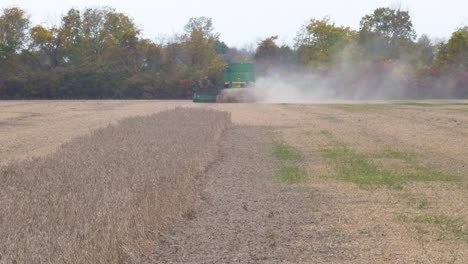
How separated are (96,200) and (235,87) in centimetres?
4909

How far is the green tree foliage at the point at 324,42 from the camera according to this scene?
85.1m

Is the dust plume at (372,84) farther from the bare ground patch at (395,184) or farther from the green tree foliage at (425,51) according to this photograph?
the bare ground patch at (395,184)

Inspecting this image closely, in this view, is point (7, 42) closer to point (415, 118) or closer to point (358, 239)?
point (415, 118)

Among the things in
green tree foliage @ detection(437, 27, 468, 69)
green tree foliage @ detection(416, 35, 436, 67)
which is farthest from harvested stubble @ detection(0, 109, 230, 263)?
green tree foliage @ detection(416, 35, 436, 67)

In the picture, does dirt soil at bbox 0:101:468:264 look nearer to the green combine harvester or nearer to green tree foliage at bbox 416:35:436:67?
the green combine harvester

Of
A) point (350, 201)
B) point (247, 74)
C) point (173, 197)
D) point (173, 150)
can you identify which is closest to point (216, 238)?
point (173, 197)

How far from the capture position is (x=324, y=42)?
89625 millimetres

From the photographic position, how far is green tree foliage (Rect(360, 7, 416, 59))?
9119 centimetres

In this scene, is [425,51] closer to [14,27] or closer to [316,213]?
[14,27]

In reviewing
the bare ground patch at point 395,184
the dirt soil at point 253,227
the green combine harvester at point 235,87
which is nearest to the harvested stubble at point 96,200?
the dirt soil at point 253,227

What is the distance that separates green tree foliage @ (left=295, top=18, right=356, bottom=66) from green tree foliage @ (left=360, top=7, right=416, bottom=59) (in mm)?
2217

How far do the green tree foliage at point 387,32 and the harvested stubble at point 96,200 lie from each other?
76.5 m

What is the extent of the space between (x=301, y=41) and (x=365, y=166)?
3290 inches

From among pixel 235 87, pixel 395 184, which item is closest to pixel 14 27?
pixel 235 87
